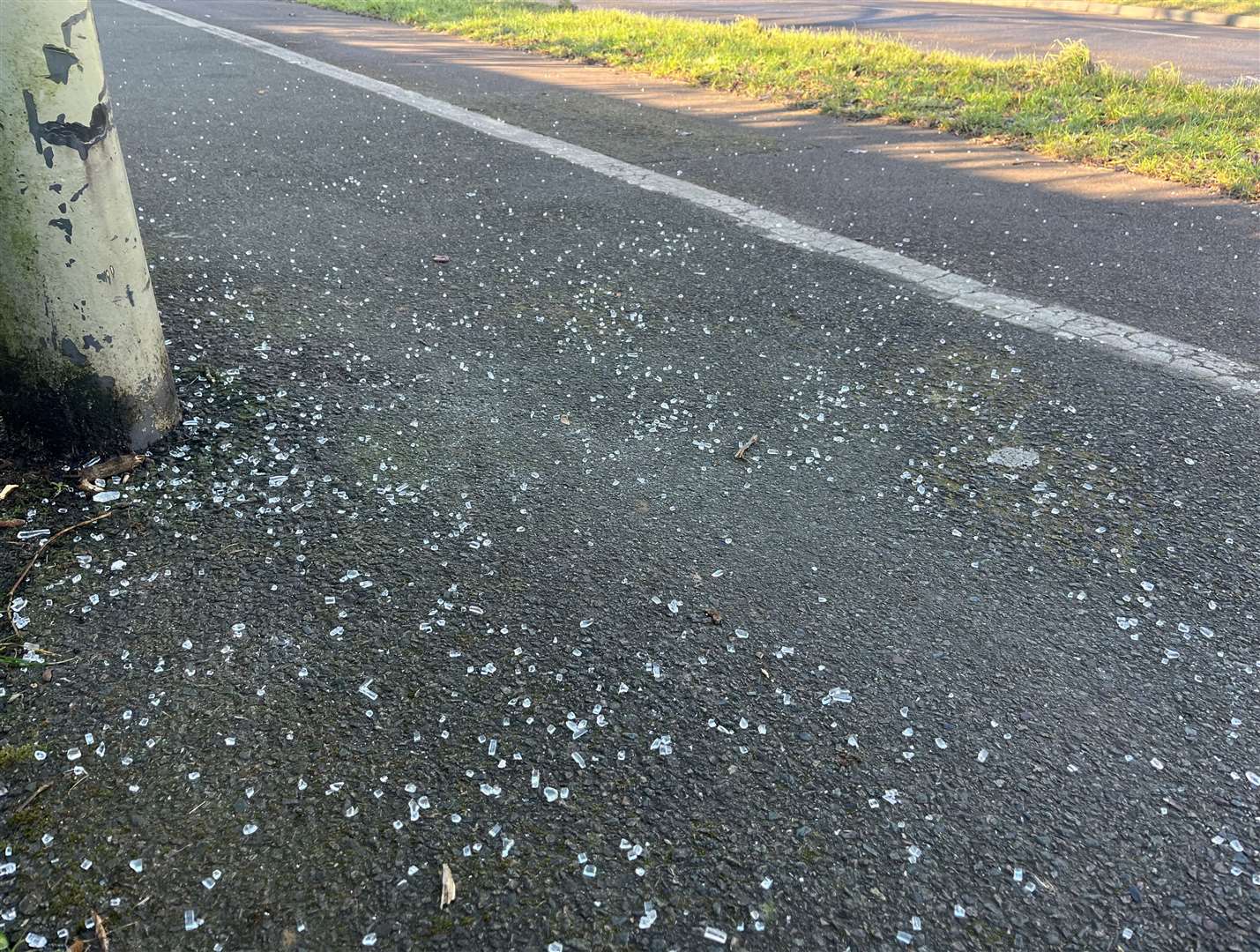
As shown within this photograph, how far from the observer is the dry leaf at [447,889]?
156cm

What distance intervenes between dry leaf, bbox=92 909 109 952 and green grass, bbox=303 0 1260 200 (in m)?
6.50

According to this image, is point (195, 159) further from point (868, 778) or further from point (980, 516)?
point (868, 778)

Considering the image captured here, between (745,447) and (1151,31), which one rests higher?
(1151,31)

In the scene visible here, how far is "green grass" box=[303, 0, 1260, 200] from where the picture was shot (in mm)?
6180

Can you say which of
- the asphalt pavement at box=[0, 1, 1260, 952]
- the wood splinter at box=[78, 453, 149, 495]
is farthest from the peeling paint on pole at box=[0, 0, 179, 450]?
the asphalt pavement at box=[0, 1, 1260, 952]

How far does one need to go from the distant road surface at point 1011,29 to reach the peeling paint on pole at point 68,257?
10723 millimetres

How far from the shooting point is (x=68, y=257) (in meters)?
2.43

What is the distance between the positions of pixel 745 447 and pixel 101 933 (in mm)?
2101

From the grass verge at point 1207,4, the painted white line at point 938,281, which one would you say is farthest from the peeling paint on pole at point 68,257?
the grass verge at point 1207,4

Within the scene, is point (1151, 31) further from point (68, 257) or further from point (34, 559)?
point (34, 559)

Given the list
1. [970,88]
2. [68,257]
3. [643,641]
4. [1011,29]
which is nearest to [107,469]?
[68,257]

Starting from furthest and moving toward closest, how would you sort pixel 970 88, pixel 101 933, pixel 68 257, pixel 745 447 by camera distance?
pixel 970 88 → pixel 745 447 → pixel 68 257 → pixel 101 933

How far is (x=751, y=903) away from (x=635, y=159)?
5.48 metres

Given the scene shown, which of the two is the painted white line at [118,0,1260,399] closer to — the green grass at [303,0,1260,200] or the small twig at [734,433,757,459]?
the small twig at [734,433,757,459]
